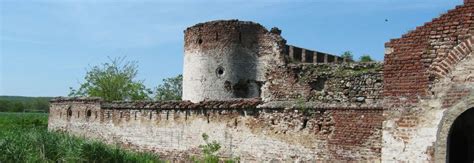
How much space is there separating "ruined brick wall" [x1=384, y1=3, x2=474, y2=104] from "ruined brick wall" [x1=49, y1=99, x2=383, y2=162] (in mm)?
825

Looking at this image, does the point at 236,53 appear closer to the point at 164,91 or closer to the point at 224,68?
the point at 224,68

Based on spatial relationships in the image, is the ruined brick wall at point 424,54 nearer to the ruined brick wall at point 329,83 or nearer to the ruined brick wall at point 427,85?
the ruined brick wall at point 427,85

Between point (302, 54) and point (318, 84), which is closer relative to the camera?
point (318, 84)

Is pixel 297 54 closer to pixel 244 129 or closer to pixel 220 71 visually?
pixel 220 71

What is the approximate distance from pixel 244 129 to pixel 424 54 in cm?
499

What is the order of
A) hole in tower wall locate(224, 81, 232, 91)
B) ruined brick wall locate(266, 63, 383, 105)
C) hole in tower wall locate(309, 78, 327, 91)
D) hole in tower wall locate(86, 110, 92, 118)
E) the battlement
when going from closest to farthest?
ruined brick wall locate(266, 63, 383, 105)
hole in tower wall locate(309, 78, 327, 91)
hole in tower wall locate(86, 110, 92, 118)
the battlement
hole in tower wall locate(224, 81, 232, 91)

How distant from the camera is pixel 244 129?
12.6 meters

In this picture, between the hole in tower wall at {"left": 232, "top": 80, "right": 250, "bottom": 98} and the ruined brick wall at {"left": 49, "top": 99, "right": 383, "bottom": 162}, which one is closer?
the ruined brick wall at {"left": 49, "top": 99, "right": 383, "bottom": 162}

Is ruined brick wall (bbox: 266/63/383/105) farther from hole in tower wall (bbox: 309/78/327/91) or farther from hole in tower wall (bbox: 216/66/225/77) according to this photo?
hole in tower wall (bbox: 216/66/225/77)

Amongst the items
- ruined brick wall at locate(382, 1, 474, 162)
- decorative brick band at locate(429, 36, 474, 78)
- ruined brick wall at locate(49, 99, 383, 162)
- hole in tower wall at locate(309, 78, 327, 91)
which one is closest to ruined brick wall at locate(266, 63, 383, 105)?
hole in tower wall at locate(309, 78, 327, 91)

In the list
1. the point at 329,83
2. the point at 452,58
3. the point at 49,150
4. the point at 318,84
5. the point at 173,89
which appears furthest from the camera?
the point at 173,89

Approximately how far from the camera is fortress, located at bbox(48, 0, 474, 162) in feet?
28.1

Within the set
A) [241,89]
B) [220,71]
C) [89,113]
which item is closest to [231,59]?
[220,71]

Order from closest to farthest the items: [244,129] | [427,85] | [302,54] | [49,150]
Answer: [427,85], [49,150], [244,129], [302,54]
